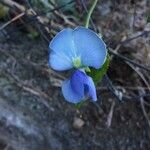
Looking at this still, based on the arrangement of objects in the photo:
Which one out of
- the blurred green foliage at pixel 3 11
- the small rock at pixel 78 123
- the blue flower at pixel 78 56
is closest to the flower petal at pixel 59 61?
the blue flower at pixel 78 56

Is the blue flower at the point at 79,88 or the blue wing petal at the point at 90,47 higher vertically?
the blue wing petal at the point at 90,47

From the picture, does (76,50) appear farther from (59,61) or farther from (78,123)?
(78,123)

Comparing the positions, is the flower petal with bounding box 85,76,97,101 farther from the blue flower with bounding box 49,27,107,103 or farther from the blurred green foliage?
the blurred green foliage

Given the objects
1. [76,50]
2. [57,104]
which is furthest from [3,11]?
[76,50]

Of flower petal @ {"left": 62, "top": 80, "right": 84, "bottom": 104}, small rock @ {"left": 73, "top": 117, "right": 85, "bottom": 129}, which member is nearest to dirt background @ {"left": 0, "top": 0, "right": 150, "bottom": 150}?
small rock @ {"left": 73, "top": 117, "right": 85, "bottom": 129}

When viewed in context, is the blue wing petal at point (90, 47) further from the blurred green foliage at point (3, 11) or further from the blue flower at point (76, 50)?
the blurred green foliage at point (3, 11)

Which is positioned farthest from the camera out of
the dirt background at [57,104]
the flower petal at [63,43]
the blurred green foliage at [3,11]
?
the blurred green foliage at [3,11]

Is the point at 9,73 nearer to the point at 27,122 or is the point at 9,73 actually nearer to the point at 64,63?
the point at 27,122
